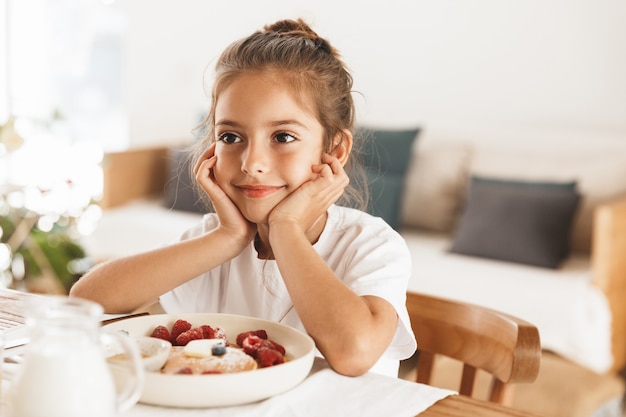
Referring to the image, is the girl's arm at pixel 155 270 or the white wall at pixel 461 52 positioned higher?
the white wall at pixel 461 52

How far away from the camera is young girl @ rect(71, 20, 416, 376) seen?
3.46ft

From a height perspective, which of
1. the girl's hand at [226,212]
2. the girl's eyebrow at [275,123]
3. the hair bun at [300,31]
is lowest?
the girl's hand at [226,212]

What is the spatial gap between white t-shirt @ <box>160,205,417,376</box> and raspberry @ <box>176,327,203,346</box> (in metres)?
0.23

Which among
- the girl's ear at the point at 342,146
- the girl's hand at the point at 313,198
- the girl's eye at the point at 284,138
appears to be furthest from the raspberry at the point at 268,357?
the girl's ear at the point at 342,146

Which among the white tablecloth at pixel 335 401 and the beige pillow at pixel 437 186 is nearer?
the white tablecloth at pixel 335 401

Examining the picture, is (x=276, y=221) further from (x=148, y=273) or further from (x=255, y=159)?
(x=148, y=273)

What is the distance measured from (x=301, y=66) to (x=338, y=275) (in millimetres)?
336

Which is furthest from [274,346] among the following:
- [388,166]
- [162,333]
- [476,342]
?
[388,166]

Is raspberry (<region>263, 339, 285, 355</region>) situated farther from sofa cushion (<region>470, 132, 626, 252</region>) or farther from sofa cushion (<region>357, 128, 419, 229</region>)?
sofa cushion (<region>470, 132, 626, 252</region>)

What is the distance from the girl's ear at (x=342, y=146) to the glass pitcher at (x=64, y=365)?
0.76 metres

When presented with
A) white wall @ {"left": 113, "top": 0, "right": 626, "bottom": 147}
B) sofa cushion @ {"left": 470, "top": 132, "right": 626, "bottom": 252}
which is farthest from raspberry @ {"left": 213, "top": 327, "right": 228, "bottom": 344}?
white wall @ {"left": 113, "top": 0, "right": 626, "bottom": 147}

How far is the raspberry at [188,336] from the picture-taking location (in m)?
0.89

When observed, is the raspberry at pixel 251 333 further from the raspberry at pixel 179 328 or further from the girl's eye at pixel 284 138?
the girl's eye at pixel 284 138

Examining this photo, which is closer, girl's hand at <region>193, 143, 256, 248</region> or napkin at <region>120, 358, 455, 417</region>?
napkin at <region>120, 358, 455, 417</region>
